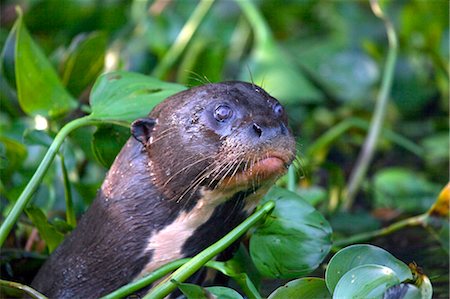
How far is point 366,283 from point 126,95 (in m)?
0.74

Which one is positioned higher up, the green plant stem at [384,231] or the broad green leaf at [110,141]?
the broad green leaf at [110,141]

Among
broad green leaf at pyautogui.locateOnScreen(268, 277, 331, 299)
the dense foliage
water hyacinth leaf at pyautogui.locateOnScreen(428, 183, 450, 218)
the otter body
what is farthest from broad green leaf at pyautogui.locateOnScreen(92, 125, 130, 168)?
water hyacinth leaf at pyautogui.locateOnScreen(428, 183, 450, 218)

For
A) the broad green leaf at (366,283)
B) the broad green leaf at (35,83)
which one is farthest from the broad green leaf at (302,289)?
the broad green leaf at (35,83)

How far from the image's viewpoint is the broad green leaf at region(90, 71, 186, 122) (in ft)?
7.64

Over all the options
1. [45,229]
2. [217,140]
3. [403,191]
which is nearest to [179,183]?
[217,140]

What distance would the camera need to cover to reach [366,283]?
1911mm

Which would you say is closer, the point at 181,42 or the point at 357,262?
the point at 357,262

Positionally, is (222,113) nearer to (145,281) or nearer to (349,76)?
(145,281)

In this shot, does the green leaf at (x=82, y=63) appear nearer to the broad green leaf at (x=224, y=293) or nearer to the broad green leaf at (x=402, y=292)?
the broad green leaf at (x=224, y=293)

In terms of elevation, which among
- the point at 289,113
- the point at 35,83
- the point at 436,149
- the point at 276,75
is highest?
the point at 35,83

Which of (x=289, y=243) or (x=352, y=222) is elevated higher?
(x=289, y=243)

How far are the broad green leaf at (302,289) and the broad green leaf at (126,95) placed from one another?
0.52m

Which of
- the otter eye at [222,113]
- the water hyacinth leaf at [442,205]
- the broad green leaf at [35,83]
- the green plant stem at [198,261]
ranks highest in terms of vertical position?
the broad green leaf at [35,83]

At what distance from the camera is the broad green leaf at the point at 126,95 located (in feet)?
7.64
